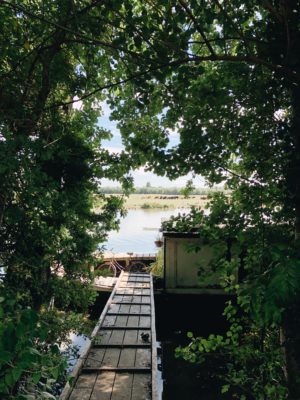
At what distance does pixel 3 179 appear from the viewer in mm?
3512

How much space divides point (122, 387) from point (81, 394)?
0.78 metres

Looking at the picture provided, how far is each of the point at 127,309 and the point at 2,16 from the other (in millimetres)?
9239

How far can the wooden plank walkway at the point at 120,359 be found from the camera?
5799 millimetres

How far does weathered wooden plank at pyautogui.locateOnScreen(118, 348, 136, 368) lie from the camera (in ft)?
22.5

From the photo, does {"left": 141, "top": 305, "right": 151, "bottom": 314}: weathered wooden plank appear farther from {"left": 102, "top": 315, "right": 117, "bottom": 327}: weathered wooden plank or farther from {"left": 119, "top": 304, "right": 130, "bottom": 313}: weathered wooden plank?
{"left": 102, "top": 315, "right": 117, "bottom": 327}: weathered wooden plank

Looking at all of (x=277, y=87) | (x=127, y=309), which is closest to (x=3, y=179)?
(x=277, y=87)

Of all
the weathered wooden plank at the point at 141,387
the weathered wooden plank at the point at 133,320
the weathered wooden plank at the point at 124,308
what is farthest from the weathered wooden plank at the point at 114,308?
the weathered wooden plank at the point at 141,387

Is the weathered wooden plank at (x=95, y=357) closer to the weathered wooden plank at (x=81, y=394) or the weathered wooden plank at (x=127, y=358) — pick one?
the weathered wooden plank at (x=127, y=358)

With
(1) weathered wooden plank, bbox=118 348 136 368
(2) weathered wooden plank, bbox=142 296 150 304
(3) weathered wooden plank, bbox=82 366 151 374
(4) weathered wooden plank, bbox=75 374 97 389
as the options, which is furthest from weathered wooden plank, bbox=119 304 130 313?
(4) weathered wooden plank, bbox=75 374 97 389

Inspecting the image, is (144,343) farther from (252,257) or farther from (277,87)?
(277,87)

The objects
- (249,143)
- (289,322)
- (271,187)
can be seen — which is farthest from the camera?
(249,143)

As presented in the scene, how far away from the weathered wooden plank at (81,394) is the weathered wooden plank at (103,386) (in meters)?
0.09

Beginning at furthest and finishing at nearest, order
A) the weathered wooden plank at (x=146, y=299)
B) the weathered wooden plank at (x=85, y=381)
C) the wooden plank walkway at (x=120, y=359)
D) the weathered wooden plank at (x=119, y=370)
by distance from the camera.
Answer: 1. the weathered wooden plank at (x=146, y=299)
2. the weathered wooden plank at (x=119, y=370)
3. the weathered wooden plank at (x=85, y=381)
4. the wooden plank walkway at (x=120, y=359)

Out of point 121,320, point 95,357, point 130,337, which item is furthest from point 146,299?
point 95,357
